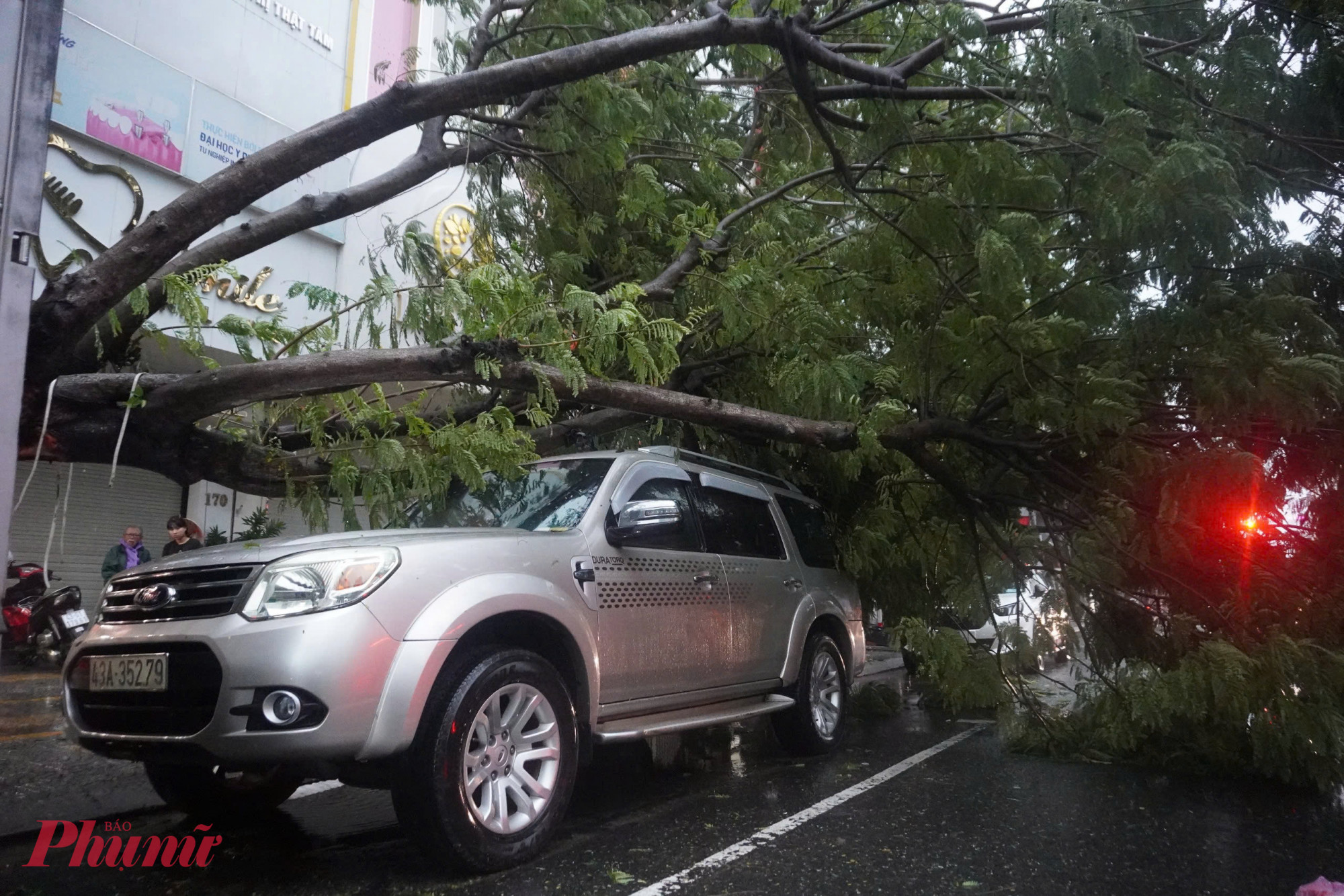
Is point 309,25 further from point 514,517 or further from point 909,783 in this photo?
point 909,783

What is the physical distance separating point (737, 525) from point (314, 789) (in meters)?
3.02

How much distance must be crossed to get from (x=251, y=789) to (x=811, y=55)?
5032 millimetres

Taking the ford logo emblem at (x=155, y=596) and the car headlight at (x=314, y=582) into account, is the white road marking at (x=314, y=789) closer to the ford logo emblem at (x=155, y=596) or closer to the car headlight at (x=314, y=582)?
the ford logo emblem at (x=155, y=596)

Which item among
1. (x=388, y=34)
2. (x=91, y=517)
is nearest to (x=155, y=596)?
(x=91, y=517)

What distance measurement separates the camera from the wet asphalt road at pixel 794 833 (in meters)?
4.03

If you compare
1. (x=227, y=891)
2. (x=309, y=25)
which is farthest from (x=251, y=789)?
(x=309, y=25)

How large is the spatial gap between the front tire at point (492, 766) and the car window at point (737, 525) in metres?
1.98

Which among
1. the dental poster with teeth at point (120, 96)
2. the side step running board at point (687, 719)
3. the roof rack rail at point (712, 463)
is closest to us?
the side step running board at point (687, 719)

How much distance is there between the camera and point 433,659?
12.6 ft

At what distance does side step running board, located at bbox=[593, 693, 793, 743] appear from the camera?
4.72 m

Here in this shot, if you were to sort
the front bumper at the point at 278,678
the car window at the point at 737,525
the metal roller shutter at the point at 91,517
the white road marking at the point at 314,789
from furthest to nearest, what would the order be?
the metal roller shutter at the point at 91,517, the car window at the point at 737,525, the white road marking at the point at 314,789, the front bumper at the point at 278,678

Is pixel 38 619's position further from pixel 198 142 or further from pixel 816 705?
pixel 816 705

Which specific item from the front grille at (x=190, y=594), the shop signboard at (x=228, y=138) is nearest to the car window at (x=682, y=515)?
the front grille at (x=190, y=594)

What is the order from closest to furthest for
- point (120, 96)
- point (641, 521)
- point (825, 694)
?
point (641, 521)
point (825, 694)
point (120, 96)
